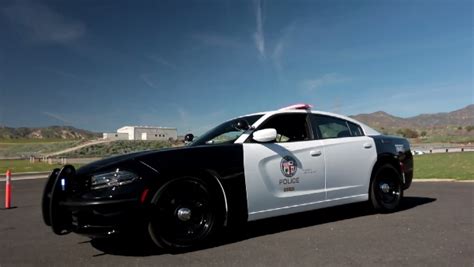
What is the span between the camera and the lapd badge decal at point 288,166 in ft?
17.3

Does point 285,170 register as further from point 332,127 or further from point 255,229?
point 332,127

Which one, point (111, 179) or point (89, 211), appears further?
point (111, 179)

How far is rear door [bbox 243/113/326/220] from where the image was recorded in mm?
5051

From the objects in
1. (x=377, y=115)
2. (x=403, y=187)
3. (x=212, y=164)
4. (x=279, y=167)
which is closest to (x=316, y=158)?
(x=279, y=167)

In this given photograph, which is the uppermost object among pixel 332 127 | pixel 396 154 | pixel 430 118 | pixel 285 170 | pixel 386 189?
pixel 430 118

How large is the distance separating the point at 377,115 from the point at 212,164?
16916 centimetres

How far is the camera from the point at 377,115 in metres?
165

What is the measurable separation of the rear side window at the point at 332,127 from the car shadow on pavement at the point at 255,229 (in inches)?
47.1

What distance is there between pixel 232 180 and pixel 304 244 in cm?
105

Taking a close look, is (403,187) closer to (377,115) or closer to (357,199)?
(357,199)

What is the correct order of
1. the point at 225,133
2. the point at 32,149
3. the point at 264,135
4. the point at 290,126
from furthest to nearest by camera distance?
the point at 32,149 < the point at 290,126 < the point at 225,133 < the point at 264,135

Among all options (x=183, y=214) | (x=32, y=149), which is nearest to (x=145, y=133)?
(x=32, y=149)

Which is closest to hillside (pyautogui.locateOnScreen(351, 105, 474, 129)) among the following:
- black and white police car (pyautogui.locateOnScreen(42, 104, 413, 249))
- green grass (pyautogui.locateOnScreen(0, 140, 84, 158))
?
green grass (pyautogui.locateOnScreen(0, 140, 84, 158))

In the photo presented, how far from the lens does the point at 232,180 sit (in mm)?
4863
